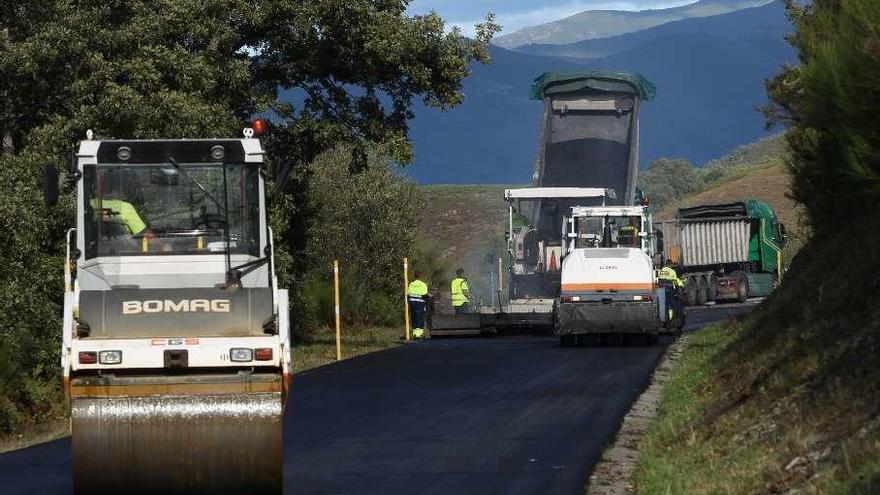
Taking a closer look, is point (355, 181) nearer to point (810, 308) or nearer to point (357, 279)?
point (357, 279)

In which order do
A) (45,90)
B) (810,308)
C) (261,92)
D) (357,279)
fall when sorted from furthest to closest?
(357,279) < (261,92) < (45,90) < (810,308)

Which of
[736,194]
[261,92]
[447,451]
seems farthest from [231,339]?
[736,194]

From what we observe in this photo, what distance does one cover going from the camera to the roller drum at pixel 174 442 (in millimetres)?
10477

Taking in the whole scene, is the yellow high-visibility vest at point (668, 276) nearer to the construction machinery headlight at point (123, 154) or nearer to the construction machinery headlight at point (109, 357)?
the construction machinery headlight at point (123, 154)

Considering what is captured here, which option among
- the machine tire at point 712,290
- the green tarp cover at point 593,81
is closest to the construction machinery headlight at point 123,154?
the green tarp cover at point 593,81

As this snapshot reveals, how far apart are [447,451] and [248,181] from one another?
3566 millimetres

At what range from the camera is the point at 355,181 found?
42.2m

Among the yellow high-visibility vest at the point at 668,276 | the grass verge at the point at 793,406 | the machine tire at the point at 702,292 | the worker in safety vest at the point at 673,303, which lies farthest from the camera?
the machine tire at the point at 702,292

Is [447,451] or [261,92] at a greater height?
[261,92]

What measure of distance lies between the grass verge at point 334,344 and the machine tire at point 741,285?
15345mm

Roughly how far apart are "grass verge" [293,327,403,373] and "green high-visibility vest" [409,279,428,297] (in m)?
1.13

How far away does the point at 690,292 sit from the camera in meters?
51.2

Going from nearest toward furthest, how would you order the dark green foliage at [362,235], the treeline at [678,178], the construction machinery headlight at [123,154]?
the construction machinery headlight at [123,154]
the dark green foliage at [362,235]
the treeline at [678,178]

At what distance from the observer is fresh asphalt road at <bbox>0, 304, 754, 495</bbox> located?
40.3ft
